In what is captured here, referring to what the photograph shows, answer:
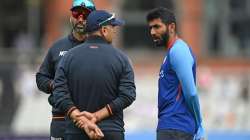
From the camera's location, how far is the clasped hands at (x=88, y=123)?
7.79 m

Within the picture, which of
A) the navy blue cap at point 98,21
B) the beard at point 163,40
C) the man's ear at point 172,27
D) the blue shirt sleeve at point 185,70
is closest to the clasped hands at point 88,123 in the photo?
the navy blue cap at point 98,21

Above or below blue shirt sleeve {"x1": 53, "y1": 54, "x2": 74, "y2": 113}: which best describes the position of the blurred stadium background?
below

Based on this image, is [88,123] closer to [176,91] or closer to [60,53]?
[176,91]

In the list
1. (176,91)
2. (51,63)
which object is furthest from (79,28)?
(176,91)

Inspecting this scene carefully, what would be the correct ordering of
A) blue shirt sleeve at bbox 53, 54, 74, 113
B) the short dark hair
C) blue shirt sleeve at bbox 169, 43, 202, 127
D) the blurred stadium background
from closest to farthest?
blue shirt sleeve at bbox 53, 54, 74, 113
blue shirt sleeve at bbox 169, 43, 202, 127
the short dark hair
the blurred stadium background

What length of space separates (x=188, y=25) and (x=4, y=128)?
1024 cm

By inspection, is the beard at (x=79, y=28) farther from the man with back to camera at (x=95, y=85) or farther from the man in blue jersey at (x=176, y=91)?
the man with back to camera at (x=95, y=85)

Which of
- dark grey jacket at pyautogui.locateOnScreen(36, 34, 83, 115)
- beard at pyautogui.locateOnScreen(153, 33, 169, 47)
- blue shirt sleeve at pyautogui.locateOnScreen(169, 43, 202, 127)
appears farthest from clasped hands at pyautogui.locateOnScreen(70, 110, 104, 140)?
dark grey jacket at pyautogui.locateOnScreen(36, 34, 83, 115)

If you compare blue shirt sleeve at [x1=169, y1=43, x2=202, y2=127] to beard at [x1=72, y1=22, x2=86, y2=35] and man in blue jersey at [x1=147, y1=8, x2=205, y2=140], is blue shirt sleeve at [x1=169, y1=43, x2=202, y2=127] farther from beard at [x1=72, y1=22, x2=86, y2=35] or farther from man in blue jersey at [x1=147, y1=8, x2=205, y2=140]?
beard at [x1=72, y1=22, x2=86, y2=35]

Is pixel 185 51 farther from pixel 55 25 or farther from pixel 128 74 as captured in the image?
pixel 55 25

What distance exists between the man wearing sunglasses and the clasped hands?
110 centimetres

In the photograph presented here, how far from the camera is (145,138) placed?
18.2 meters

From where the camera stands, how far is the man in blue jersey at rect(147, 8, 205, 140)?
830cm

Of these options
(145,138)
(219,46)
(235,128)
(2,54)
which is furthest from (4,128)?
(219,46)
